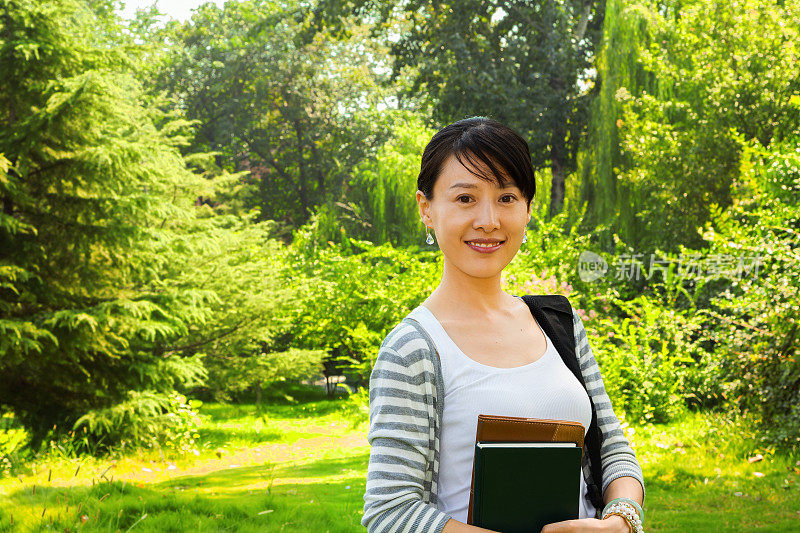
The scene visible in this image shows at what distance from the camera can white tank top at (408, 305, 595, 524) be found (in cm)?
136

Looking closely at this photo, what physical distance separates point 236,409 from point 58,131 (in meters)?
7.61

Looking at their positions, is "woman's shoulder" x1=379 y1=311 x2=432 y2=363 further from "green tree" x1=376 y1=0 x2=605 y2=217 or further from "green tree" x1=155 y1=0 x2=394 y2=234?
"green tree" x1=155 y1=0 x2=394 y2=234

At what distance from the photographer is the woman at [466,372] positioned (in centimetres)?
130

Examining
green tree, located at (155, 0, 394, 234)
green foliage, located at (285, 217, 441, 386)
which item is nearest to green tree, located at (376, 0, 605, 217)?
green foliage, located at (285, 217, 441, 386)

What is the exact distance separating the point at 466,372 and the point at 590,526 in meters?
0.36

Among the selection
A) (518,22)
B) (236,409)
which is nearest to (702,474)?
(236,409)

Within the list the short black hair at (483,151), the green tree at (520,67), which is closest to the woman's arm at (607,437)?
the short black hair at (483,151)

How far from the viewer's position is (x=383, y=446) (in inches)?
50.8

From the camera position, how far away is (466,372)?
4.51 ft

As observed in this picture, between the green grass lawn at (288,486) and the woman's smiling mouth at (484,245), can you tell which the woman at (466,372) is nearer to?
the woman's smiling mouth at (484,245)

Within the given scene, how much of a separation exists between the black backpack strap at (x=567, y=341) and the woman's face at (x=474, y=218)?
0.57 ft

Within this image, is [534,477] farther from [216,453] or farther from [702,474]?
[216,453]

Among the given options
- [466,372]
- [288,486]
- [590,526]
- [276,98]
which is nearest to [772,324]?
[288,486]

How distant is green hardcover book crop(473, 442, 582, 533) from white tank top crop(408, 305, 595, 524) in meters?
0.07
